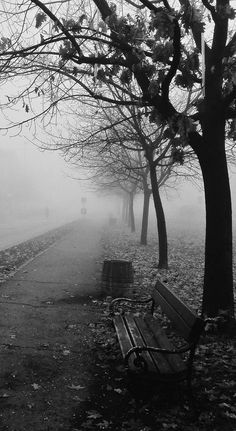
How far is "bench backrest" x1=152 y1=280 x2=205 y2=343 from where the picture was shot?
4.70 metres

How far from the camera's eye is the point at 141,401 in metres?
4.79

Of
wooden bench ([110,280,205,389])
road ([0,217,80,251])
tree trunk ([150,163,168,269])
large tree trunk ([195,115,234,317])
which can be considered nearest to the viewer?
wooden bench ([110,280,205,389])

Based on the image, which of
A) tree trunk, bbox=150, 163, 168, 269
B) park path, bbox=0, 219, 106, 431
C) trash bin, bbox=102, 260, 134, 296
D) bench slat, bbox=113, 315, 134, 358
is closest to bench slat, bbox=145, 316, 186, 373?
bench slat, bbox=113, 315, 134, 358

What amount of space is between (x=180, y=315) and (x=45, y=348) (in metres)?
2.21

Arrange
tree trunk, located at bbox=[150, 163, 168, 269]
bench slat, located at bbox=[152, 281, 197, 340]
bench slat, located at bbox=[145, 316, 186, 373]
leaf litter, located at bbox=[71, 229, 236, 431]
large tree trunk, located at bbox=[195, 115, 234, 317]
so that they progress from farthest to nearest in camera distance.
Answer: tree trunk, located at bbox=[150, 163, 168, 269] < large tree trunk, located at bbox=[195, 115, 234, 317] < bench slat, located at bbox=[152, 281, 197, 340] < bench slat, located at bbox=[145, 316, 186, 373] < leaf litter, located at bbox=[71, 229, 236, 431]

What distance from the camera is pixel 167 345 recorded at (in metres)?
5.44

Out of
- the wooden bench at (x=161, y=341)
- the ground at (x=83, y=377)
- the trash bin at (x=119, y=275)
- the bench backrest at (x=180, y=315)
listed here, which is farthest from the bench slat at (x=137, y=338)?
the trash bin at (x=119, y=275)

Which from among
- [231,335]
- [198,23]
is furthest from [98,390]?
[198,23]

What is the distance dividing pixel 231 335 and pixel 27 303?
4.21 metres

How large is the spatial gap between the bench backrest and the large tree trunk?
3.39 feet

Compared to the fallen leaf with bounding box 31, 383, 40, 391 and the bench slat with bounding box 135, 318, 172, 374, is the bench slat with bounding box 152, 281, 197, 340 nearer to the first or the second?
the bench slat with bounding box 135, 318, 172, 374

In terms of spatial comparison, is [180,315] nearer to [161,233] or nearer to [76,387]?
[76,387]

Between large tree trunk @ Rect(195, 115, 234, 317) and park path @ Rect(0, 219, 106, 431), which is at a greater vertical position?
large tree trunk @ Rect(195, 115, 234, 317)

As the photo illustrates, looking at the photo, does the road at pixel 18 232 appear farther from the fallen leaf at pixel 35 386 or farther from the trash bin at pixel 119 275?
the fallen leaf at pixel 35 386
